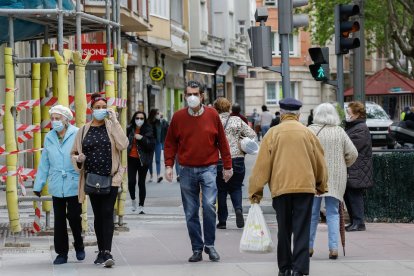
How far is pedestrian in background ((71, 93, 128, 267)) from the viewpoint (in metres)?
13.4

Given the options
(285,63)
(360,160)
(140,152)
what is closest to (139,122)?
(140,152)

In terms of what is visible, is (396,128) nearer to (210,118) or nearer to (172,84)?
(172,84)

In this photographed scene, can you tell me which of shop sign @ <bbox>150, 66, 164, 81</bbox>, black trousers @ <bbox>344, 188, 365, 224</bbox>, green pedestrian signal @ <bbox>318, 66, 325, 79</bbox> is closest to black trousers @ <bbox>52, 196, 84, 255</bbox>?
black trousers @ <bbox>344, 188, 365, 224</bbox>

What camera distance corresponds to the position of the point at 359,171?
1745cm

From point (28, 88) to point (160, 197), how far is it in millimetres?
7615

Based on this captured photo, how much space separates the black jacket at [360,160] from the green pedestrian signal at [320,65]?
14.1ft

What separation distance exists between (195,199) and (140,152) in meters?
6.77

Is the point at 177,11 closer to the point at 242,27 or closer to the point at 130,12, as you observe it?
the point at 242,27

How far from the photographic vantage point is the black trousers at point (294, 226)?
12.1m

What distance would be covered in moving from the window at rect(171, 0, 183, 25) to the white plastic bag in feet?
132

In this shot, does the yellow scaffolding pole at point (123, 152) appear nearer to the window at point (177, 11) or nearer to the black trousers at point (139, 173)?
the black trousers at point (139, 173)

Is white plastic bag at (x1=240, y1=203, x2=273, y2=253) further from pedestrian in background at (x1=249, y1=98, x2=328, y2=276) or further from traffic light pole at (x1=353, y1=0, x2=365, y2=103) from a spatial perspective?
traffic light pole at (x1=353, y1=0, x2=365, y2=103)

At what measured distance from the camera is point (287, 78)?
67.4ft

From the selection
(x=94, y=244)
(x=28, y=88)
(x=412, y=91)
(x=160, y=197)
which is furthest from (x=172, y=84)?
(x=94, y=244)
